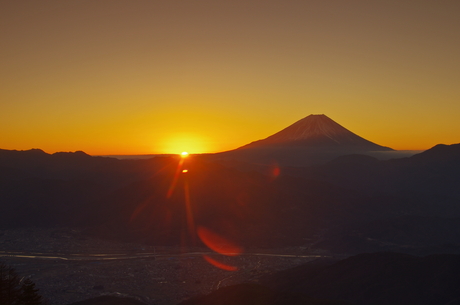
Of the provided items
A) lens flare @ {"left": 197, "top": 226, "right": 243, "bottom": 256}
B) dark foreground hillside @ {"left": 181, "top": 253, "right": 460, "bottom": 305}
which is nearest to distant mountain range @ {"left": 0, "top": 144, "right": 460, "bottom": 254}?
lens flare @ {"left": 197, "top": 226, "right": 243, "bottom": 256}

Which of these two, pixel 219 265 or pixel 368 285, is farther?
pixel 219 265

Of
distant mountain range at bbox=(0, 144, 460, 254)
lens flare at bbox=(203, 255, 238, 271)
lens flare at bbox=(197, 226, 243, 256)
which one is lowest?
lens flare at bbox=(203, 255, 238, 271)

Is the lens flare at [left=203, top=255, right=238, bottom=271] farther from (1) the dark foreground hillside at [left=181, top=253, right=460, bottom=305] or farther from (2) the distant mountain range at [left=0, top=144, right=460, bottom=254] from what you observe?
(2) the distant mountain range at [left=0, top=144, right=460, bottom=254]

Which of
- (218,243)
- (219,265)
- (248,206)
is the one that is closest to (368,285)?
(219,265)

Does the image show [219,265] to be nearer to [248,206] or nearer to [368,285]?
[368,285]

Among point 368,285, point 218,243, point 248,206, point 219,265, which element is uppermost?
point 248,206

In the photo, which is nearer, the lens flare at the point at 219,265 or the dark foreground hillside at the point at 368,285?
the dark foreground hillside at the point at 368,285

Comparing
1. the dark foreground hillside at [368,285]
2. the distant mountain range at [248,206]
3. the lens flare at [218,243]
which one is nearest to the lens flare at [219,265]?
the lens flare at [218,243]

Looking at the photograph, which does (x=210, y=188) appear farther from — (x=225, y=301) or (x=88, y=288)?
(x=225, y=301)

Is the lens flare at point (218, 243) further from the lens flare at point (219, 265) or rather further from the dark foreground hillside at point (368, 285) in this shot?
the dark foreground hillside at point (368, 285)

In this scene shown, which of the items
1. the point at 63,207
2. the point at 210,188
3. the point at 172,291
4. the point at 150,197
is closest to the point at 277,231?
the point at 210,188
